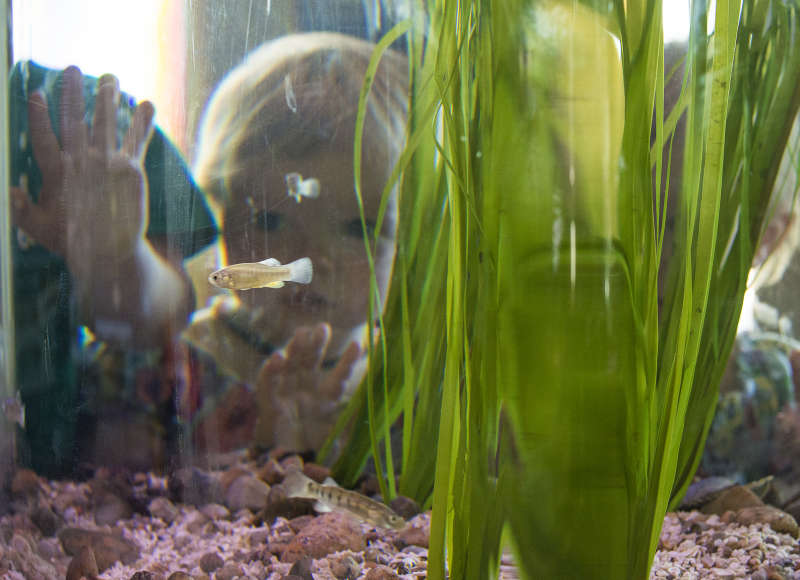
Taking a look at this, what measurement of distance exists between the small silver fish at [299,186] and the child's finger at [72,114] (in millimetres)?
508

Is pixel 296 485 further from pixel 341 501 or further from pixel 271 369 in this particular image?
pixel 271 369

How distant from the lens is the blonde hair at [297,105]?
1396 mm

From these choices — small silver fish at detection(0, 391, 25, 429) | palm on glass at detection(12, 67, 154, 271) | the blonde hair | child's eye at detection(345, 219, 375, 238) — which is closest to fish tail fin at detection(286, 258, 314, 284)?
child's eye at detection(345, 219, 375, 238)

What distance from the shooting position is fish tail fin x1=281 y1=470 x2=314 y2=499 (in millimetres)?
1444

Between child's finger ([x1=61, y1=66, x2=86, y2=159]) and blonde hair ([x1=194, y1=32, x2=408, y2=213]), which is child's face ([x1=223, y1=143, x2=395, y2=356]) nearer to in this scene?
blonde hair ([x1=194, y1=32, x2=408, y2=213])

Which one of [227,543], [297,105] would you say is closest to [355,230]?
[297,105]

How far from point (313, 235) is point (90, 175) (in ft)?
1.83

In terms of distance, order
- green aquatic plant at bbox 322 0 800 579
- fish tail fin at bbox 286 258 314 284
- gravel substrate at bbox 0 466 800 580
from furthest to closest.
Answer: fish tail fin at bbox 286 258 314 284 < gravel substrate at bbox 0 466 800 580 < green aquatic plant at bbox 322 0 800 579

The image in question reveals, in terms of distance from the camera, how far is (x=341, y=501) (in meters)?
1.42

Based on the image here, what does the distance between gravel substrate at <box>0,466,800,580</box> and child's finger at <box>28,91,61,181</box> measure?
775mm

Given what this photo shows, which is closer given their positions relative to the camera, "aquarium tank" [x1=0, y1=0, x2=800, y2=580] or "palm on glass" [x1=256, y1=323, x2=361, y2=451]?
"aquarium tank" [x1=0, y1=0, x2=800, y2=580]

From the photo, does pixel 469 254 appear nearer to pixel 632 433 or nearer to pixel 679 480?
pixel 632 433

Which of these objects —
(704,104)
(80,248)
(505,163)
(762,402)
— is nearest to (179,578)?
(80,248)

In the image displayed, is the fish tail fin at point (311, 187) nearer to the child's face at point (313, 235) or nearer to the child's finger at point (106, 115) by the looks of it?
the child's face at point (313, 235)
